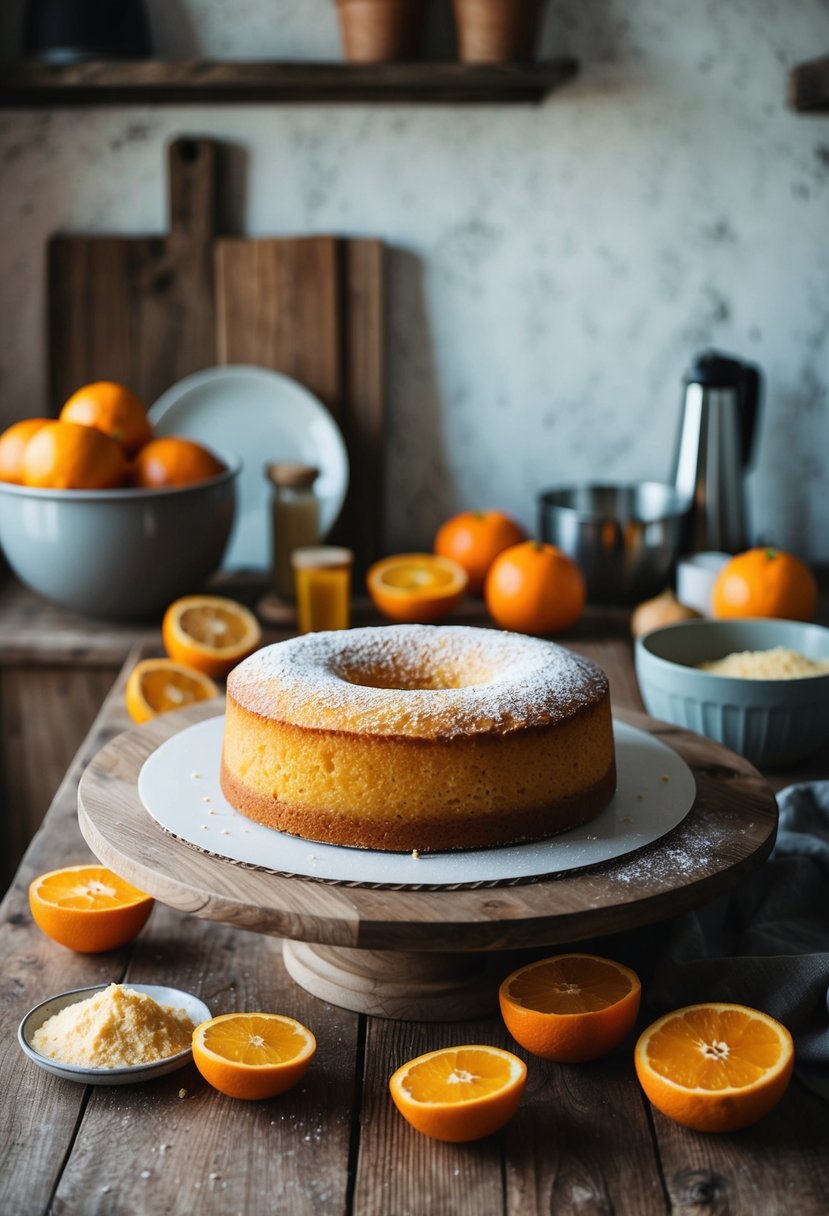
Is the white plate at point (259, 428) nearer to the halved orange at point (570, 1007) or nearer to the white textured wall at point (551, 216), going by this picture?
the white textured wall at point (551, 216)

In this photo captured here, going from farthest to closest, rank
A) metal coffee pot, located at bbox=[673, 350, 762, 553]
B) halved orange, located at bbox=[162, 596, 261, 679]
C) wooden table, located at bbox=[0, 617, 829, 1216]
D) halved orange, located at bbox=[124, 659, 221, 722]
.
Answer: metal coffee pot, located at bbox=[673, 350, 762, 553]
halved orange, located at bbox=[162, 596, 261, 679]
halved orange, located at bbox=[124, 659, 221, 722]
wooden table, located at bbox=[0, 617, 829, 1216]

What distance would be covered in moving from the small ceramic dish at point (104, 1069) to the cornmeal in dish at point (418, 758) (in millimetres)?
160

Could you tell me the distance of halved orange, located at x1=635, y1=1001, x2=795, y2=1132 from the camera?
88 centimetres

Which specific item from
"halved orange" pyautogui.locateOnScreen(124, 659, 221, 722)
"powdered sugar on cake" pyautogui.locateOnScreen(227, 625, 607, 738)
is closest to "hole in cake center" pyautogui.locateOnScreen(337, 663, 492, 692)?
"powdered sugar on cake" pyautogui.locateOnScreen(227, 625, 607, 738)

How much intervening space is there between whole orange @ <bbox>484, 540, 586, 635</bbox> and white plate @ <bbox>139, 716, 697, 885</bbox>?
738 mm

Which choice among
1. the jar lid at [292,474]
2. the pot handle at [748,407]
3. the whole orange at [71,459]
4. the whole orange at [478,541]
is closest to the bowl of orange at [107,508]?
the whole orange at [71,459]

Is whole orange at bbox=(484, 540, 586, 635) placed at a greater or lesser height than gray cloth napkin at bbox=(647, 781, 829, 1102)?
greater

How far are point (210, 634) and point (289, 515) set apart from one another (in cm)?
42

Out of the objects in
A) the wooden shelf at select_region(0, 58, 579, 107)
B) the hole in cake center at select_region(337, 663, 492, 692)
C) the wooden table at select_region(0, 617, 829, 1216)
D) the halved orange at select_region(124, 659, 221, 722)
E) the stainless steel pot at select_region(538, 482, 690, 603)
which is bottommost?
the wooden table at select_region(0, 617, 829, 1216)

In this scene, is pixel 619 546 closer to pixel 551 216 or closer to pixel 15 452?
pixel 551 216

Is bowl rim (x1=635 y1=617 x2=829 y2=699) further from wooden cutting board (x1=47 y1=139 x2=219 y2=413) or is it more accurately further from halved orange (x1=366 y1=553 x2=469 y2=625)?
wooden cutting board (x1=47 y1=139 x2=219 y2=413)

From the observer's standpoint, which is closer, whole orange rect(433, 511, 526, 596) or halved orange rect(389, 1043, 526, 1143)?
halved orange rect(389, 1043, 526, 1143)

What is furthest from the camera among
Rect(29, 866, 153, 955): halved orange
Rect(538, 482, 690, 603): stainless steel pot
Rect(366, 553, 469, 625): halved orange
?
Rect(538, 482, 690, 603): stainless steel pot

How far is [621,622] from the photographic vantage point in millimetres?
2137
